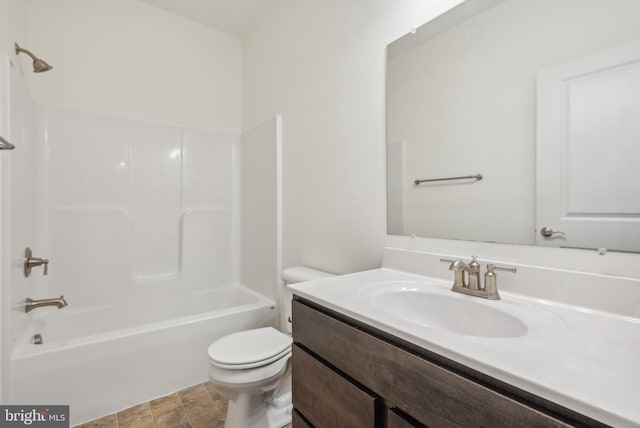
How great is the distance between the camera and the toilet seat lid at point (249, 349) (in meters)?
1.30

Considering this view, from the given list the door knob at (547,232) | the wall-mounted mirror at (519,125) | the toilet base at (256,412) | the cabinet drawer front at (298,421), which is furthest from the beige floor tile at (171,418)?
the door knob at (547,232)

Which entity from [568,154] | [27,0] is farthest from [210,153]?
[568,154]

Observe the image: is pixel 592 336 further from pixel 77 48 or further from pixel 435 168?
pixel 77 48

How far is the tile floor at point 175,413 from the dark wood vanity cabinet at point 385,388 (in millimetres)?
855

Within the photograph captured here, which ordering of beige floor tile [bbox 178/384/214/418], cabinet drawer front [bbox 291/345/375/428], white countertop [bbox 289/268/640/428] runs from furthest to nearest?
beige floor tile [bbox 178/384/214/418]
cabinet drawer front [bbox 291/345/375/428]
white countertop [bbox 289/268/640/428]

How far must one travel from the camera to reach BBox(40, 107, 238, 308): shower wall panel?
6.53 ft

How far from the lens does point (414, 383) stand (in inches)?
24.3

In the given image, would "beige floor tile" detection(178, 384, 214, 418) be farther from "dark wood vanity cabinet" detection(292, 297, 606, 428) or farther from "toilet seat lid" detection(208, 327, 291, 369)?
"dark wood vanity cabinet" detection(292, 297, 606, 428)

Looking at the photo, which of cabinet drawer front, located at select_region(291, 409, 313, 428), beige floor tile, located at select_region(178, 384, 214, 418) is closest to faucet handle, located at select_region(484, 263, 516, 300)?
cabinet drawer front, located at select_region(291, 409, 313, 428)

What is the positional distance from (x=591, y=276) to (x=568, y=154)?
35cm

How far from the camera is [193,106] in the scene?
2510 mm

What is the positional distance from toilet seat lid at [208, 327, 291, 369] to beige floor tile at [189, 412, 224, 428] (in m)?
0.45

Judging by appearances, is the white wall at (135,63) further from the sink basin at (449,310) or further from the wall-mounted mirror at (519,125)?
the sink basin at (449,310)

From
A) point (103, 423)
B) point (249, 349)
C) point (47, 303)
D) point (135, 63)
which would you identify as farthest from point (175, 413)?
point (135, 63)
